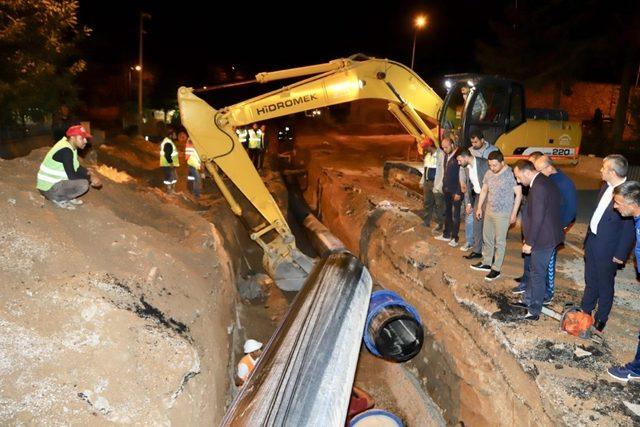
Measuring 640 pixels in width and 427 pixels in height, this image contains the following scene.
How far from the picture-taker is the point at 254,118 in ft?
23.0

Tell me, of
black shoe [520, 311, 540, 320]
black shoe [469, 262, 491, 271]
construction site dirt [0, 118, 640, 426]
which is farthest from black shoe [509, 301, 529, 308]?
black shoe [469, 262, 491, 271]

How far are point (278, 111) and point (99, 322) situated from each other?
13.4 ft

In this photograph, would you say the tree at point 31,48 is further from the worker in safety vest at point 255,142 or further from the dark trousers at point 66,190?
the dark trousers at point 66,190

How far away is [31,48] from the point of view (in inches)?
427

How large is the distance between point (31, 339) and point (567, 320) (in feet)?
16.3

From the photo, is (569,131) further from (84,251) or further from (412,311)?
(84,251)

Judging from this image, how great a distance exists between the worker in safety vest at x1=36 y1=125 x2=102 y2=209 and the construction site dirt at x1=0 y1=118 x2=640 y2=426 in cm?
16

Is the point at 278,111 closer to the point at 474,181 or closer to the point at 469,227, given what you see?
the point at 474,181

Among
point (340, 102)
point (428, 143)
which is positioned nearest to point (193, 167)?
point (340, 102)

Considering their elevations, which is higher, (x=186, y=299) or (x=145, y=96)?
(x=145, y=96)

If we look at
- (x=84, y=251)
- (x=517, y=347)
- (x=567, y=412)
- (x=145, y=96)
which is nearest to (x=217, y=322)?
(x=84, y=251)

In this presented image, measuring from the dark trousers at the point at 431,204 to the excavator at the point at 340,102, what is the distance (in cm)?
99

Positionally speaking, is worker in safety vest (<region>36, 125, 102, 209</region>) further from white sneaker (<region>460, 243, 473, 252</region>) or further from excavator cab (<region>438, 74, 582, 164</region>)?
excavator cab (<region>438, 74, 582, 164</region>)

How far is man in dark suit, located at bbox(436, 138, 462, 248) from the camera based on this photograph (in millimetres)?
6887
